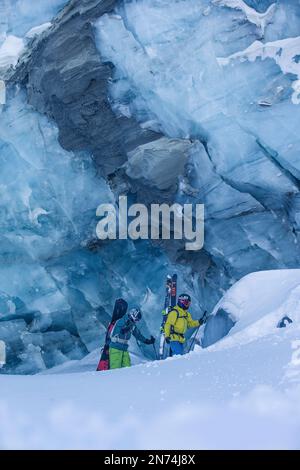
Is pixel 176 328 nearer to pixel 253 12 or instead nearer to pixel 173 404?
pixel 173 404

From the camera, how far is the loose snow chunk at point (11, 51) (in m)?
9.59

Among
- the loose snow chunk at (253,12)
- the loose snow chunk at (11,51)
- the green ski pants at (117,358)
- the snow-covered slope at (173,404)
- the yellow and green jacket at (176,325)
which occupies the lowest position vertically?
the green ski pants at (117,358)

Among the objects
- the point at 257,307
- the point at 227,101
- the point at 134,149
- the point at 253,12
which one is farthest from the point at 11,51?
the point at 257,307

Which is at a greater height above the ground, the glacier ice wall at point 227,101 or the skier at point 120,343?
the glacier ice wall at point 227,101

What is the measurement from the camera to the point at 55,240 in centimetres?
998

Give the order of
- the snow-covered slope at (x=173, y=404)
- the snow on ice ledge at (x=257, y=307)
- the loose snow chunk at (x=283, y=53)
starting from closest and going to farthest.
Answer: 1. the snow-covered slope at (x=173, y=404)
2. the snow on ice ledge at (x=257, y=307)
3. the loose snow chunk at (x=283, y=53)

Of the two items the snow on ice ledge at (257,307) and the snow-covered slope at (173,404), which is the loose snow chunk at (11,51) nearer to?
the snow on ice ledge at (257,307)

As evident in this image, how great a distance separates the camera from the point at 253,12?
26.2 feet

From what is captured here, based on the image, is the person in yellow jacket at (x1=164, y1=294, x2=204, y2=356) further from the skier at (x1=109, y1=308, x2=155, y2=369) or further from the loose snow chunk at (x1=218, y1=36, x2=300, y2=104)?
the loose snow chunk at (x1=218, y1=36, x2=300, y2=104)

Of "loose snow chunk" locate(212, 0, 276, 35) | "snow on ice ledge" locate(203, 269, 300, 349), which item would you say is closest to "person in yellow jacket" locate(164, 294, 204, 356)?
"snow on ice ledge" locate(203, 269, 300, 349)

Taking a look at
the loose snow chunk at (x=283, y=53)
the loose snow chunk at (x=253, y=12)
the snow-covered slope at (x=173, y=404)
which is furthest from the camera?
the loose snow chunk at (x=253, y=12)

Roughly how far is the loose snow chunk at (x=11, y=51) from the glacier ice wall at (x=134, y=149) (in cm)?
3

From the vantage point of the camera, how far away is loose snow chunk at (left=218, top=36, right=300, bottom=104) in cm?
765

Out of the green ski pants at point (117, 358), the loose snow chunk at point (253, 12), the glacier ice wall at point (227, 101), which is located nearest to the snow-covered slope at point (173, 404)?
the green ski pants at point (117, 358)
